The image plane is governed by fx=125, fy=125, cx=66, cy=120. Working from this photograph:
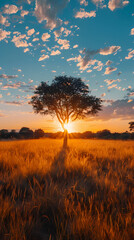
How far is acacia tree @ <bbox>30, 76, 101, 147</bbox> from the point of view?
66.5 ft

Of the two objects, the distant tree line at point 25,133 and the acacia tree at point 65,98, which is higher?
the acacia tree at point 65,98

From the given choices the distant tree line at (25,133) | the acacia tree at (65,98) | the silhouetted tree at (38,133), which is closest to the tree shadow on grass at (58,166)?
the acacia tree at (65,98)

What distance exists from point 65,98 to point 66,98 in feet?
0.55

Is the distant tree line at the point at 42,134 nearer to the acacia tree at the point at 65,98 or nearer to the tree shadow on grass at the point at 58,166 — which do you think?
the acacia tree at the point at 65,98

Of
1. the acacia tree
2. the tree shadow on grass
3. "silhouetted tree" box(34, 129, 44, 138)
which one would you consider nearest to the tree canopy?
the acacia tree

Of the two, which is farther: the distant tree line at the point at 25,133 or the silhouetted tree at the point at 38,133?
the silhouetted tree at the point at 38,133

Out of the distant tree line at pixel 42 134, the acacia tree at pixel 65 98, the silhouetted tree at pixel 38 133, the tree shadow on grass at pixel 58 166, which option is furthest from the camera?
the silhouetted tree at pixel 38 133

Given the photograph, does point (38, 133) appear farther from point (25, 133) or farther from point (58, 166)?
point (58, 166)

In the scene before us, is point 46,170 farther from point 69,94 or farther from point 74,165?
point 69,94

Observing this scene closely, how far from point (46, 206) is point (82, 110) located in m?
20.3

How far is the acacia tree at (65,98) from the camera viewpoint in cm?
2027

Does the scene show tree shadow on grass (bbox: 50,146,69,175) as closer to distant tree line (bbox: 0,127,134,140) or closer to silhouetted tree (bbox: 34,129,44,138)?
distant tree line (bbox: 0,127,134,140)

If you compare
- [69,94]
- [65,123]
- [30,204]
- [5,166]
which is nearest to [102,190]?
[30,204]

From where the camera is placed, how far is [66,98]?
2091cm
